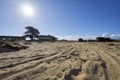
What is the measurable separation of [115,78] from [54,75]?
164 centimetres

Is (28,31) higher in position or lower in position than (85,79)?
higher

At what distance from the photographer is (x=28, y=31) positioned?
5541 centimetres

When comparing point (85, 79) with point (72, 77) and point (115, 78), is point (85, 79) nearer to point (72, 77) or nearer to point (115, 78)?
point (72, 77)

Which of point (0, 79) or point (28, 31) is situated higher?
point (28, 31)

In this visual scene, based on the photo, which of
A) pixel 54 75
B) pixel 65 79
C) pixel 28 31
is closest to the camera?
pixel 65 79

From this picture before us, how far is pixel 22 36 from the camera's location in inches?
2245

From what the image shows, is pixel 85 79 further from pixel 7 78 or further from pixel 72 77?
pixel 7 78

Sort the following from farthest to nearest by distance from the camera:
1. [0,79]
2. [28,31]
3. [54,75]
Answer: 1. [28,31]
2. [54,75]
3. [0,79]

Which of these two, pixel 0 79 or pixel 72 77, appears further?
pixel 72 77

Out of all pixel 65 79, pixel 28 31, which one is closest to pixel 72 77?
pixel 65 79

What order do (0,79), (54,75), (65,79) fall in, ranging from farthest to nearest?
(54,75) < (65,79) < (0,79)

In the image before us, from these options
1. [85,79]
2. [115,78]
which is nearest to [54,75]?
[85,79]

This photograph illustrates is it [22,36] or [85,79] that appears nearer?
[85,79]

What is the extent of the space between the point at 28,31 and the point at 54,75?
172 feet
